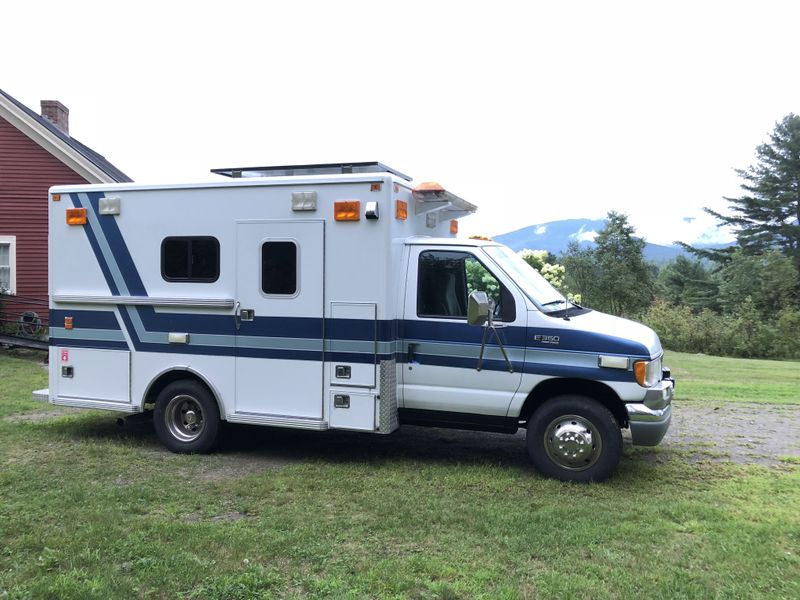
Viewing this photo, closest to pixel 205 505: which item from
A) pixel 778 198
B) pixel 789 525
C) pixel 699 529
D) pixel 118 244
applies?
pixel 118 244

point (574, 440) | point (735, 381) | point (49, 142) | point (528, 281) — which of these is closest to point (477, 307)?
point (528, 281)

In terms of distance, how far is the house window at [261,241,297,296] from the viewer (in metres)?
6.41

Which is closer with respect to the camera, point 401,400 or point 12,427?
point 401,400

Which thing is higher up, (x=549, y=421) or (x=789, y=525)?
(x=549, y=421)

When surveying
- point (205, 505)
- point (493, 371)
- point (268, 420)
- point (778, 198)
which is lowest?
point (205, 505)

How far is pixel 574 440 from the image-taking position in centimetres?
577

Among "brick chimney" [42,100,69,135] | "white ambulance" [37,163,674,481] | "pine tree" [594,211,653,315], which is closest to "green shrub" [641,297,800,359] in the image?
"pine tree" [594,211,653,315]

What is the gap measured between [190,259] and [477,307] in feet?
9.89

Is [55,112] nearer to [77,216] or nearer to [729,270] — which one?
[77,216]

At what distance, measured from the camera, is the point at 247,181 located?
649cm

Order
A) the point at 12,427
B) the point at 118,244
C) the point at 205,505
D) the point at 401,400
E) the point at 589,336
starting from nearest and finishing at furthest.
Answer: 1. the point at 205,505
2. the point at 589,336
3. the point at 401,400
4. the point at 118,244
5. the point at 12,427

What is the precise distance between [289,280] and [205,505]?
2.20 m

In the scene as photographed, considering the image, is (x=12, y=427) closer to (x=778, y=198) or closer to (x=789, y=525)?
(x=789, y=525)

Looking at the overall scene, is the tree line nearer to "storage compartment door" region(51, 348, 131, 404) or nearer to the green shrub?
the green shrub
